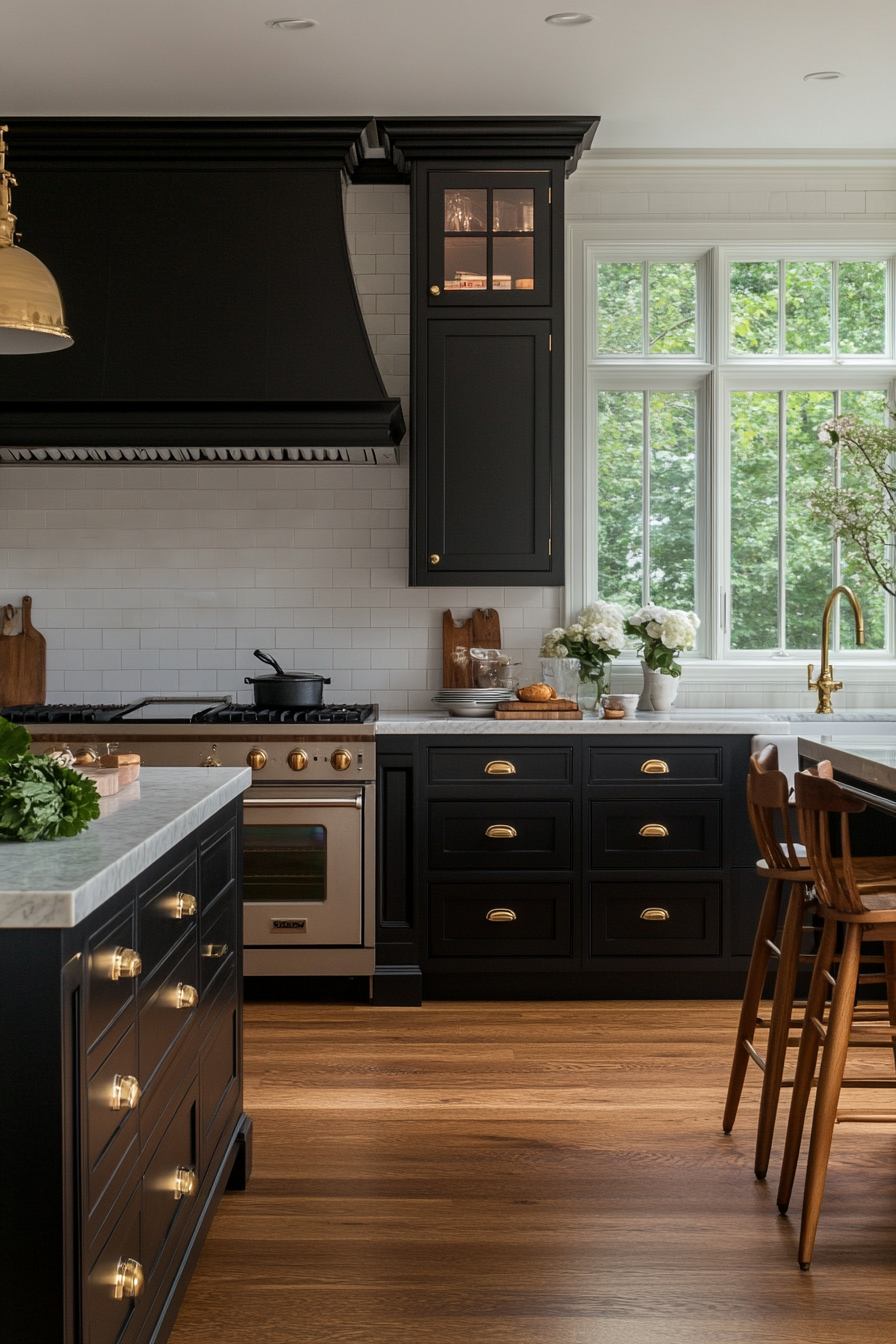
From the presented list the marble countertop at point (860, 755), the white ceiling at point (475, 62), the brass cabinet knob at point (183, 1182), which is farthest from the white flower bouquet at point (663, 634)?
the brass cabinet knob at point (183, 1182)

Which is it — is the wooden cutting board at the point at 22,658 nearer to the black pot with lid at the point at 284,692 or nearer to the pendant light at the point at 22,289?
the black pot with lid at the point at 284,692

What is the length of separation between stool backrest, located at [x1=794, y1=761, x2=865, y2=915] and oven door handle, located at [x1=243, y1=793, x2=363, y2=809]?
197 centimetres

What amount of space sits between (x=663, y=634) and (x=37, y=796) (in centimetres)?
310

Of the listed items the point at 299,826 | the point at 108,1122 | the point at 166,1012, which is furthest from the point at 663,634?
the point at 108,1122

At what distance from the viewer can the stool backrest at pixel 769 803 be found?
2627 mm

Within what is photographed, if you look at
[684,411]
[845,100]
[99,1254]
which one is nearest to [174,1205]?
[99,1254]

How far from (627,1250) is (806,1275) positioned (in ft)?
1.19

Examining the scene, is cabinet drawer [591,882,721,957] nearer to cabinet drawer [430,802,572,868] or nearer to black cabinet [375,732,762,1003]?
black cabinet [375,732,762,1003]

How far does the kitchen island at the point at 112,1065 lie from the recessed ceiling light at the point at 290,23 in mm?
2602

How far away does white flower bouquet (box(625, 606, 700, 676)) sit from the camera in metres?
4.37

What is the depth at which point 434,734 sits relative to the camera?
4.05m

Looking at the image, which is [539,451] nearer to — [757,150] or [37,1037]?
[757,150]

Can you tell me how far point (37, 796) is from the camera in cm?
166

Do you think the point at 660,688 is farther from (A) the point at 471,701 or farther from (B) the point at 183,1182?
(B) the point at 183,1182
